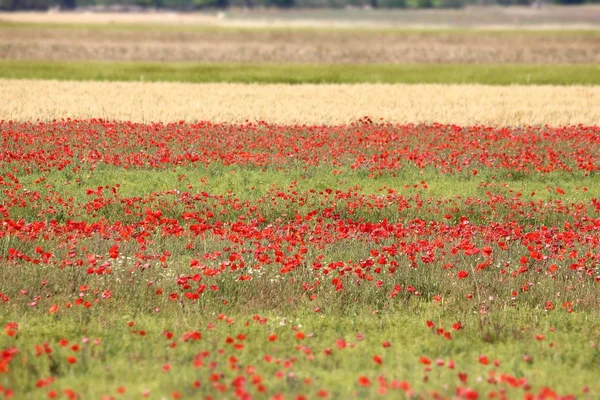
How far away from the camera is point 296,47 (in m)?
64.1

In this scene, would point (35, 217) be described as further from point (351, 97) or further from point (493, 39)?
point (493, 39)

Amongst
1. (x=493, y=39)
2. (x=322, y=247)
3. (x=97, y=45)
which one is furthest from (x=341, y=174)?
(x=493, y=39)

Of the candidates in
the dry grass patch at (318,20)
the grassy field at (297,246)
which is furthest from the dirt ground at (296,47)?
the grassy field at (297,246)

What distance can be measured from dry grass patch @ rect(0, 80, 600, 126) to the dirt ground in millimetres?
21349

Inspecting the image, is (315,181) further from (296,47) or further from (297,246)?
(296,47)

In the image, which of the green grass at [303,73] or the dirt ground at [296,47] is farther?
the dirt ground at [296,47]

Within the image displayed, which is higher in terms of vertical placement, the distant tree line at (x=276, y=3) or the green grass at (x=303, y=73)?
the distant tree line at (x=276, y=3)

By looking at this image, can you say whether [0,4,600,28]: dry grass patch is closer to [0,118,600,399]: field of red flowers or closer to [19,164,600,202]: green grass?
[19,164,600,202]: green grass

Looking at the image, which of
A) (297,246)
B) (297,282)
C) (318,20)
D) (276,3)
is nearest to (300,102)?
(297,246)

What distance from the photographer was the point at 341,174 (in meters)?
19.1

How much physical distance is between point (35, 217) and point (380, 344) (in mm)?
8547

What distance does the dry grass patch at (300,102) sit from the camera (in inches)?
1105

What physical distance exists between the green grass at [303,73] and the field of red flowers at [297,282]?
22.6 m

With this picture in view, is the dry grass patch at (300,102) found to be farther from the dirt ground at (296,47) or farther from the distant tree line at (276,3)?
the distant tree line at (276,3)
